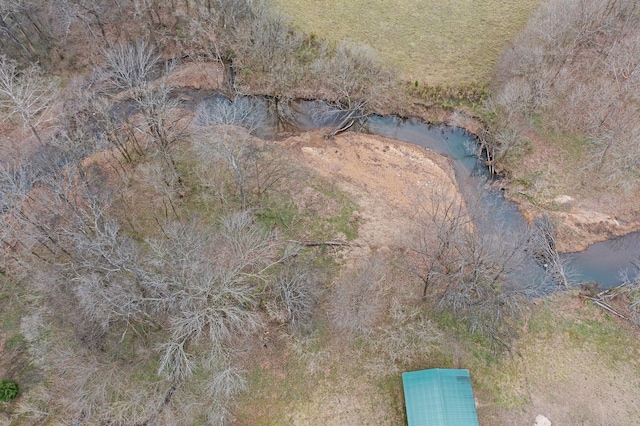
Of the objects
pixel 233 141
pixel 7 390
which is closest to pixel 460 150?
pixel 233 141

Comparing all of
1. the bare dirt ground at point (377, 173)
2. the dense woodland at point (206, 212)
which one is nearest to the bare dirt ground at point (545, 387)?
the bare dirt ground at point (377, 173)

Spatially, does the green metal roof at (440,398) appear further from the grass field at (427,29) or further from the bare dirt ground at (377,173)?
the grass field at (427,29)

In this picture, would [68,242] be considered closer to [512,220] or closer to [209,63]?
[209,63]

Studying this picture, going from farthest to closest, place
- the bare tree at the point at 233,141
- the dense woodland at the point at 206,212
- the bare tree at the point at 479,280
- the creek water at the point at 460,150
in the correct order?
the bare tree at the point at 233,141 → the creek water at the point at 460,150 → the bare tree at the point at 479,280 → the dense woodland at the point at 206,212

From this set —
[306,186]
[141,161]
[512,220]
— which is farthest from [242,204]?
[512,220]

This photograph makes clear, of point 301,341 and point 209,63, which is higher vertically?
point 209,63

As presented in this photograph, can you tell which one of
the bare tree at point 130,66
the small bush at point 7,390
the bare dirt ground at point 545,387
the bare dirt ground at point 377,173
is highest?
the bare tree at point 130,66
